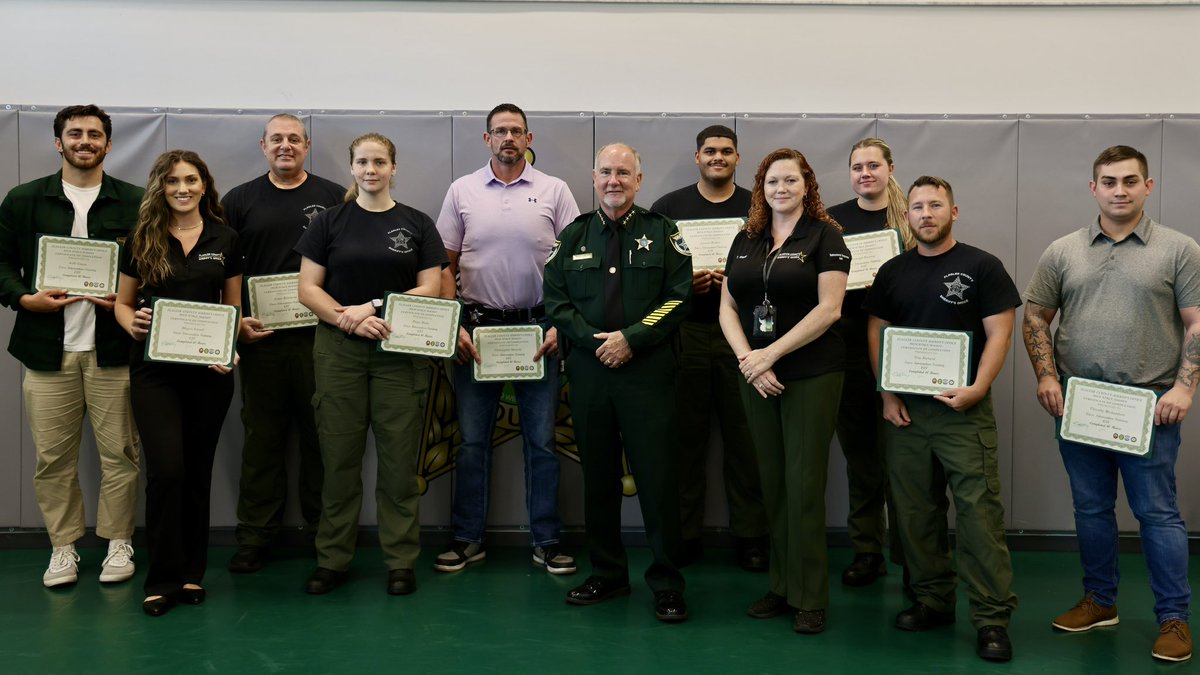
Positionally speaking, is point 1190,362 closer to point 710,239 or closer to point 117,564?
point 710,239

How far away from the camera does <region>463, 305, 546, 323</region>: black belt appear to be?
4586 mm

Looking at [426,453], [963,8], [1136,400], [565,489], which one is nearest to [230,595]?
[426,453]

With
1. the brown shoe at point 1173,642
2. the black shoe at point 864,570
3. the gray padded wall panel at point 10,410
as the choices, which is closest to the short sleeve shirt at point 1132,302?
the brown shoe at point 1173,642

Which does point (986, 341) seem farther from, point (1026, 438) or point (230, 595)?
point (230, 595)

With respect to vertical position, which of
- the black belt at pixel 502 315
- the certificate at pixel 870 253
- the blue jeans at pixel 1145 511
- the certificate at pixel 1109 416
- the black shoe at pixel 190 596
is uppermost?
the certificate at pixel 870 253

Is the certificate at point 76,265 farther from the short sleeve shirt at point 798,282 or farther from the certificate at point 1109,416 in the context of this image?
the certificate at point 1109,416

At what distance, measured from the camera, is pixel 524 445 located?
15.5ft

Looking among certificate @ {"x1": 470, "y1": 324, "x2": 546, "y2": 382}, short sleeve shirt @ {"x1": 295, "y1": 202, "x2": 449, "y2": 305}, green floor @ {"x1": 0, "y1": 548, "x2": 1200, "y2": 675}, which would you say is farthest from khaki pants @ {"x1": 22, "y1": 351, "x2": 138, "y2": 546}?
certificate @ {"x1": 470, "y1": 324, "x2": 546, "y2": 382}

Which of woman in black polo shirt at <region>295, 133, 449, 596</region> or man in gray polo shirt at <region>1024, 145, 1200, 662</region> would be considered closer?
man in gray polo shirt at <region>1024, 145, 1200, 662</region>

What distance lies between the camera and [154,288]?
13.0 ft

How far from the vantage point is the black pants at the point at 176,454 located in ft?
12.7

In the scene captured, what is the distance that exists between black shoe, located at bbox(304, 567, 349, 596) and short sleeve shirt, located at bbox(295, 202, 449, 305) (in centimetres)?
128

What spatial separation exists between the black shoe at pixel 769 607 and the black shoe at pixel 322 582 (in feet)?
6.39

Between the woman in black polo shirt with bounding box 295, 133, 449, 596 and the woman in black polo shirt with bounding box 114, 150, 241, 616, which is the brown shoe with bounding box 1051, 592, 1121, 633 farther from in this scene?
the woman in black polo shirt with bounding box 114, 150, 241, 616
